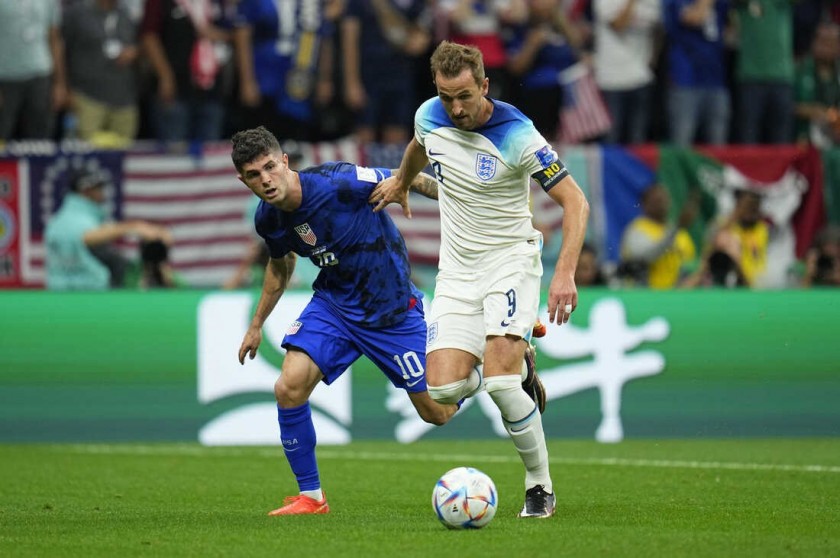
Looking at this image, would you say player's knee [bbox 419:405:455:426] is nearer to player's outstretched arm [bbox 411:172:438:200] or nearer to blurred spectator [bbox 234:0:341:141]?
player's outstretched arm [bbox 411:172:438:200]

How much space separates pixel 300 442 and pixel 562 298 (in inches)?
80.4

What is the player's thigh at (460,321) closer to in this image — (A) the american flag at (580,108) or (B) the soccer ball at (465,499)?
(B) the soccer ball at (465,499)

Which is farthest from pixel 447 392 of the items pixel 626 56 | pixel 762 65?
pixel 762 65

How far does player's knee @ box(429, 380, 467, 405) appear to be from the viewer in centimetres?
825

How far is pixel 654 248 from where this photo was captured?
1516cm

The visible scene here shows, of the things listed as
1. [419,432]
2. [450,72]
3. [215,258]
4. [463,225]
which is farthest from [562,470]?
[215,258]

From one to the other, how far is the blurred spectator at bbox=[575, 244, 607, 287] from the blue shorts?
5798 mm

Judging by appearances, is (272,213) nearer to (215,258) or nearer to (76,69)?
(215,258)

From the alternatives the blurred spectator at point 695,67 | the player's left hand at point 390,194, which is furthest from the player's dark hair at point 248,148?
the blurred spectator at point 695,67

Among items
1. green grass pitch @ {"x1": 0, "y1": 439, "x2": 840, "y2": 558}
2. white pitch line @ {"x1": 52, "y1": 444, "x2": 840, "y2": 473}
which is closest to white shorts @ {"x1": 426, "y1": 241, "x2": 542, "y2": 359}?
green grass pitch @ {"x1": 0, "y1": 439, "x2": 840, "y2": 558}

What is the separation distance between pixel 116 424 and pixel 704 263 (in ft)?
19.7

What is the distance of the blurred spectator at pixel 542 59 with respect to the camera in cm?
1603

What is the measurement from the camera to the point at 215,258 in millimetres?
15047

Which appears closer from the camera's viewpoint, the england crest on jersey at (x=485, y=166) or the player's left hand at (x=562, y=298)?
the player's left hand at (x=562, y=298)
